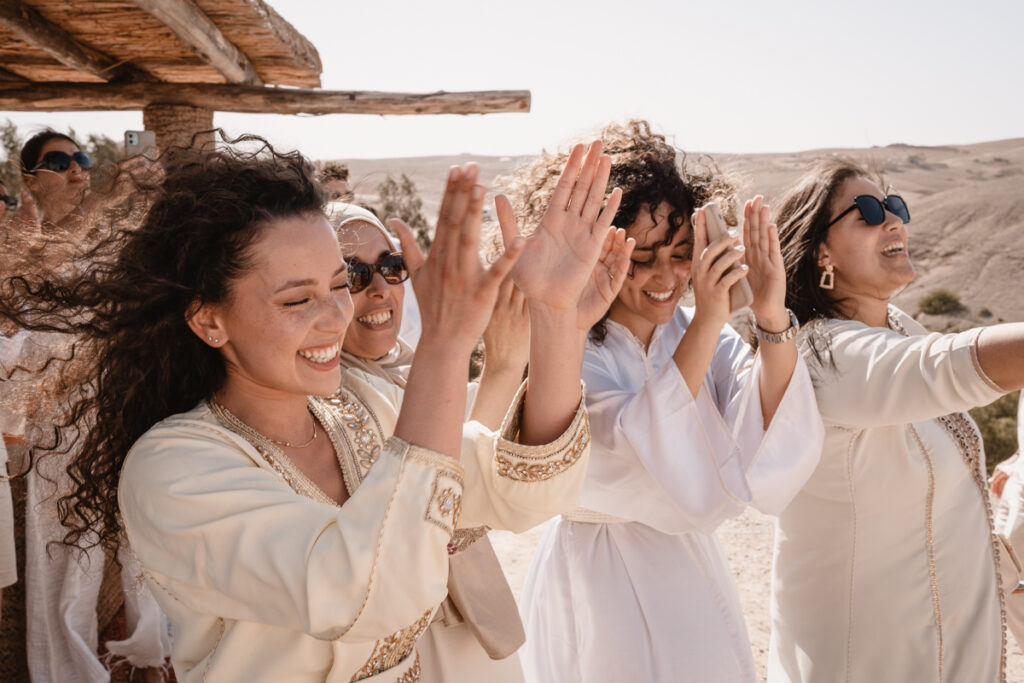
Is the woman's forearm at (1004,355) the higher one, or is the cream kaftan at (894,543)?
the woman's forearm at (1004,355)

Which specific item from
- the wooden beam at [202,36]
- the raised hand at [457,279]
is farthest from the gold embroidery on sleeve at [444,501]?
the wooden beam at [202,36]

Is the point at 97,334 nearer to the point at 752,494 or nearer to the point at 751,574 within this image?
the point at 752,494

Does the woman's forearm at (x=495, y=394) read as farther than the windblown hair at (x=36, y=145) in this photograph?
No

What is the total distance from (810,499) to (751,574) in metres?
3.13

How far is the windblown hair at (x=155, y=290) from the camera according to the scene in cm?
175

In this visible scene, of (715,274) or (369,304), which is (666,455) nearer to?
(715,274)

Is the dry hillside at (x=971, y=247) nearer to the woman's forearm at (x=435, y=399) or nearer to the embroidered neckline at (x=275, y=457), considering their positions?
the embroidered neckline at (x=275, y=457)

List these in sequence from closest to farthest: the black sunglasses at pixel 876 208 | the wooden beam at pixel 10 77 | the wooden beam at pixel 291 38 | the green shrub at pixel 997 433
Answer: the black sunglasses at pixel 876 208
the wooden beam at pixel 291 38
the wooden beam at pixel 10 77
the green shrub at pixel 997 433

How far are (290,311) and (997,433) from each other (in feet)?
31.2

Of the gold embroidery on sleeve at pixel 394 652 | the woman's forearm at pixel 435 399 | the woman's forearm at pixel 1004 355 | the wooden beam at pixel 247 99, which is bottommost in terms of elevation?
the gold embroidery on sleeve at pixel 394 652

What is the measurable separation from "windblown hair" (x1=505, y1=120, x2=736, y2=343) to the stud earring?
38 centimetres

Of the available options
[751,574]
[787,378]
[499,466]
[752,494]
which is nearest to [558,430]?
[499,466]

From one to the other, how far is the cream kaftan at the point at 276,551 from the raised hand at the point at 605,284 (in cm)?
81

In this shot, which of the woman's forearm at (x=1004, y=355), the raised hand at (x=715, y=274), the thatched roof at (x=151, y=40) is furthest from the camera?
the thatched roof at (x=151, y=40)
